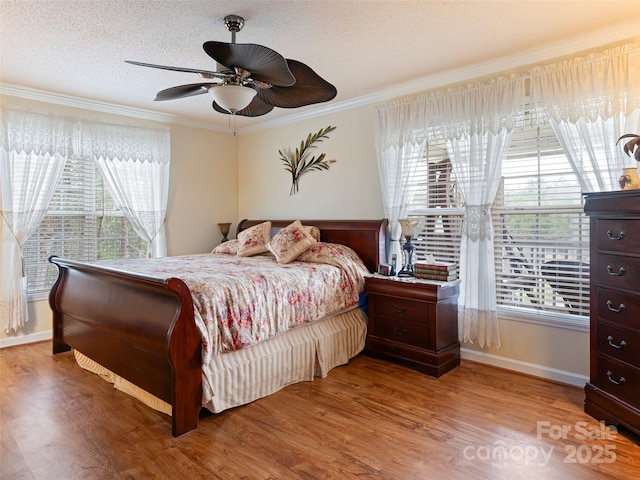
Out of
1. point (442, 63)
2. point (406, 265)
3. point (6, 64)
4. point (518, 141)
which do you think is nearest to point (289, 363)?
A: point (406, 265)

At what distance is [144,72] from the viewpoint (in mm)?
3377

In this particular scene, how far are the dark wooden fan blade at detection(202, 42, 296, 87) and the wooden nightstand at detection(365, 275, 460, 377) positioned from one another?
188 cm

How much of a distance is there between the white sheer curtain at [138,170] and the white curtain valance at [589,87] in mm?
3910

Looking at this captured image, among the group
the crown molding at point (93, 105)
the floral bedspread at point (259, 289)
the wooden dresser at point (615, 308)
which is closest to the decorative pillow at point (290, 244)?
the floral bedspread at point (259, 289)

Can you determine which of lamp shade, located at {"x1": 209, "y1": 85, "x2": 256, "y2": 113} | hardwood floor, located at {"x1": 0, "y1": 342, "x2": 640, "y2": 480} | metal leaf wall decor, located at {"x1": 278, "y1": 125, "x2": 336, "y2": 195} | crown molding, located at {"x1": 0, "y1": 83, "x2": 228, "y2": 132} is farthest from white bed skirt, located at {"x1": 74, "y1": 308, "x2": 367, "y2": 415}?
crown molding, located at {"x1": 0, "y1": 83, "x2": 228, "y2": 132}

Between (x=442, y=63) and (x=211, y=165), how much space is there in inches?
127

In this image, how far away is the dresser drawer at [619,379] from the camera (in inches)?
84.5

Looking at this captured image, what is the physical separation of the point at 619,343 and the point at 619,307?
0.20 metres

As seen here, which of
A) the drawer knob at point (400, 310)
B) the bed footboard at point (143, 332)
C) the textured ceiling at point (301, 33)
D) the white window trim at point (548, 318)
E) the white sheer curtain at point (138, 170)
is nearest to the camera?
the bed footboard at point (143, 332)

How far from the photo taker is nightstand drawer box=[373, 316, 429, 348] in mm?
3205

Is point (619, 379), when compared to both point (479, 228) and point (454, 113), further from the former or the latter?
point (454, 113)

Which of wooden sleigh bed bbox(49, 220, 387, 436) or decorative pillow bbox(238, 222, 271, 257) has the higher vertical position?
decorative pillow bbox(238, 222, 271, 257)

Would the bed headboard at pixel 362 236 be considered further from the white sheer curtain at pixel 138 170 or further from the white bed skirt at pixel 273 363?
the white sheer curtain at pixel 138 170

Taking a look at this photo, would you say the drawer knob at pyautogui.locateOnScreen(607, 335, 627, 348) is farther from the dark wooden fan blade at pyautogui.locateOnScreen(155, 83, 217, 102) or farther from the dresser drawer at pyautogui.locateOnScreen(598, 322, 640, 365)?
the dark wooden fan blade at pyautogui.locateOnScreen(155, 83, 217, 102)
